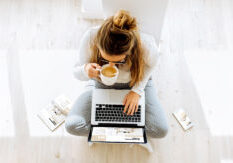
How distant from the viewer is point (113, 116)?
4.22 ft

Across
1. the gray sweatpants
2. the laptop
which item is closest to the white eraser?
the gray sweatpants

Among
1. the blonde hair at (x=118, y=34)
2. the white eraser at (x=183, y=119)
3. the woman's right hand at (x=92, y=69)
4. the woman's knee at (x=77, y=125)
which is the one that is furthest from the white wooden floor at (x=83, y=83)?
the blonde hair at (x=118, y=34)

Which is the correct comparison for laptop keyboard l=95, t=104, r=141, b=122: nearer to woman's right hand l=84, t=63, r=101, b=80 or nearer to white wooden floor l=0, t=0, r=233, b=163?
woman's right hand l=84, t=63, r=101, b=80

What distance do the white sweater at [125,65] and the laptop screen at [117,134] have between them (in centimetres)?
24

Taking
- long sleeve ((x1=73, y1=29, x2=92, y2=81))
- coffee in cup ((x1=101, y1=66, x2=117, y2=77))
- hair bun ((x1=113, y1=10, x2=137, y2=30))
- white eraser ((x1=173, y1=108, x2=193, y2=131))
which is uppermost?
hair bun ((x1=113, y1=10, x2=137, y2=30))

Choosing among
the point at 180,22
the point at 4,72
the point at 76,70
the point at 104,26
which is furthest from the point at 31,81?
the point at 180,22

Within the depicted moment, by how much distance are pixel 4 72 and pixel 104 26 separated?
4.02 feet

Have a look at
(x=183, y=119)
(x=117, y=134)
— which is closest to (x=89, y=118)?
(x=117, y=134)

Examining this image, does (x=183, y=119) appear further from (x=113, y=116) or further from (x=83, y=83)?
(x=83, y=83)

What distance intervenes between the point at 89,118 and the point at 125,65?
417 mm

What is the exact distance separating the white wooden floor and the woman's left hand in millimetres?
486

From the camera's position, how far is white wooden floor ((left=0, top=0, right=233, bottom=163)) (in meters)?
1.63

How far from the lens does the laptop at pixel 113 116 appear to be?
121 cm

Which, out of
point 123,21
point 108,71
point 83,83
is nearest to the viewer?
point 123,21
